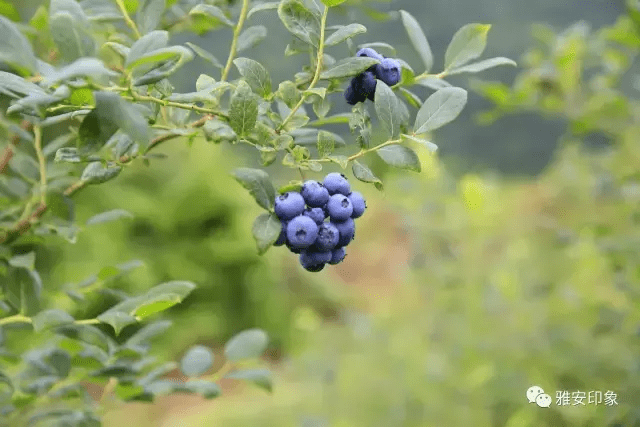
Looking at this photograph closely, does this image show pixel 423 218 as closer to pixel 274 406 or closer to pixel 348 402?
pixel 348 402

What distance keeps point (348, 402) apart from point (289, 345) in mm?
2526

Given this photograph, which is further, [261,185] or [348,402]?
[348,402]

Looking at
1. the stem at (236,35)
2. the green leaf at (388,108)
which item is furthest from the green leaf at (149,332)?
the green leaf at (388,108)

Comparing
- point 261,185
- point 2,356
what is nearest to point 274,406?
point 2,356

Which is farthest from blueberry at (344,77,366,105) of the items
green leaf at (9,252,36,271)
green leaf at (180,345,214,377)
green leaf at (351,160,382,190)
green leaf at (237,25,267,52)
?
green leaf at (180,345,214,377)

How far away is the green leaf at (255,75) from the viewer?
26.4 inches

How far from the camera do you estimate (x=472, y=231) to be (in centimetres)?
255

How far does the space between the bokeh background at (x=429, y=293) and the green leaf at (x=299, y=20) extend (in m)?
0.26

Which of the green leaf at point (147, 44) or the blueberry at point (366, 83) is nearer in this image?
the green leaf at point (147, 44)

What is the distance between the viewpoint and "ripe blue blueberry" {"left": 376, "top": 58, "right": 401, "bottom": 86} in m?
0.73

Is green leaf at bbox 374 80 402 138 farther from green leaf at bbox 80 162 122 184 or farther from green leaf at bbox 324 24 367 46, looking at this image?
green leaf at bbox 80 162 122 184

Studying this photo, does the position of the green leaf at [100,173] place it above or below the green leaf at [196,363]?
above

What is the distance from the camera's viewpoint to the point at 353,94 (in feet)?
2.43

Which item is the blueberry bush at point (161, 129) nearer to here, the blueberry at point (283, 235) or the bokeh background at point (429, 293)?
the blueberry at point (283, 235)
